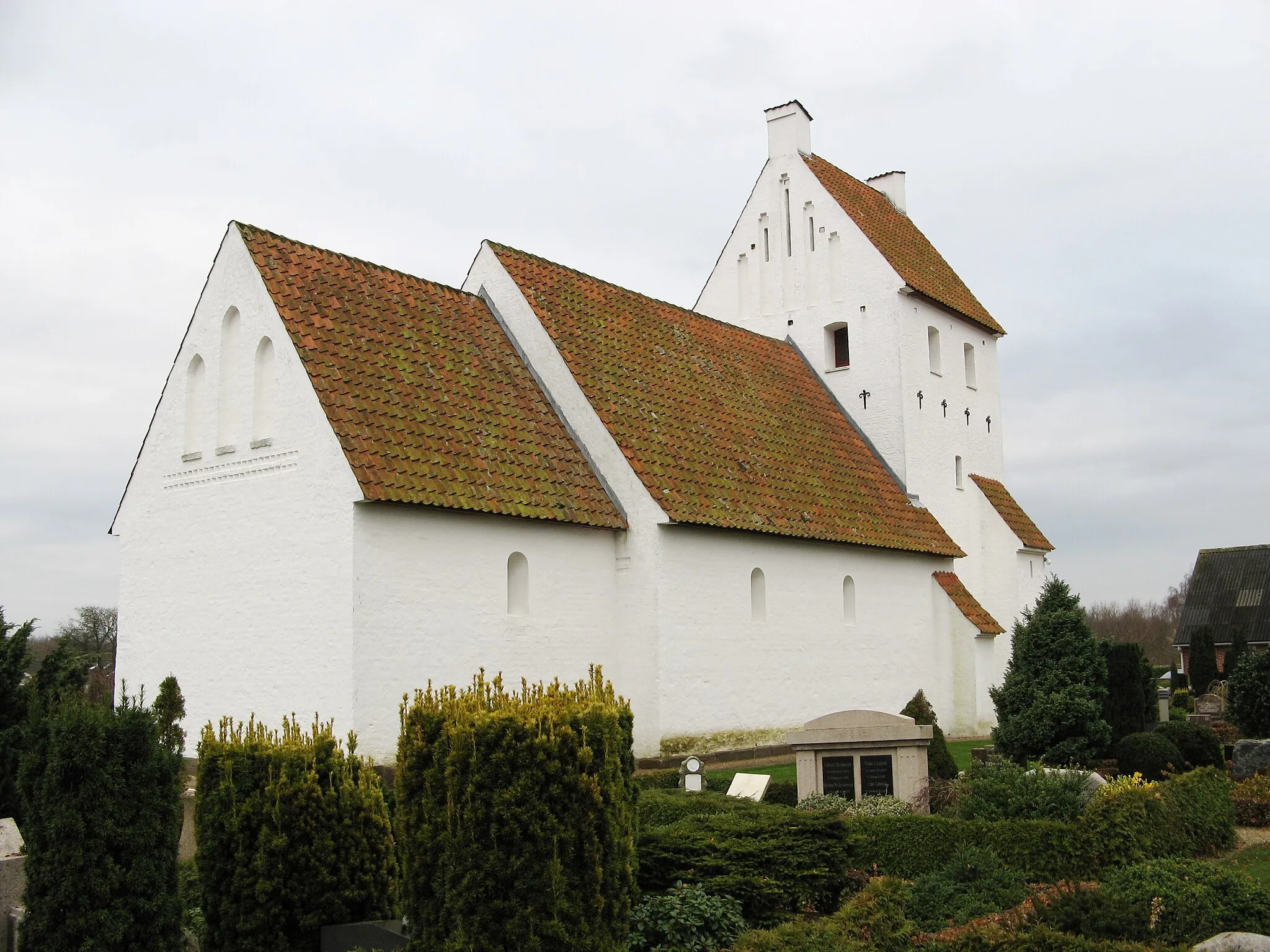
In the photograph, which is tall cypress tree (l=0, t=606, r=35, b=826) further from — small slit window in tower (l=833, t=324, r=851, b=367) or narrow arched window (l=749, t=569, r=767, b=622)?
small slit window in tower (l=833, t=324, r=851, b=367)

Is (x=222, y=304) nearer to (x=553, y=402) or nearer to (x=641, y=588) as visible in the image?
(x=553, y=402)

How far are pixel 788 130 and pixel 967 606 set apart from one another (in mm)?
11530

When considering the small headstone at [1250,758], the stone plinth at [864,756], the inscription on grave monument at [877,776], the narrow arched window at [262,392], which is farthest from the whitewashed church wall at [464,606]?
the small headstone at [1250,758]

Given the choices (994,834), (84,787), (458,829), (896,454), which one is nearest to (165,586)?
(84,787)

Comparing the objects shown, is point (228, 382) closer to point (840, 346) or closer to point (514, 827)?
point (514, 827)

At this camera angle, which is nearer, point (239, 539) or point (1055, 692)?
point (1055, 692)

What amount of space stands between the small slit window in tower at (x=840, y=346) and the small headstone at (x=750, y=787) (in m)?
14.1

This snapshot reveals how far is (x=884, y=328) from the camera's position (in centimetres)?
2394

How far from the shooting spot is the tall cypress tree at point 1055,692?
13.4 metres

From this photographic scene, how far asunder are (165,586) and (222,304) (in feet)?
12.9

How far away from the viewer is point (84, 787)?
23.4ft

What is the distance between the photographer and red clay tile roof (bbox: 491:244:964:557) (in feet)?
57.1

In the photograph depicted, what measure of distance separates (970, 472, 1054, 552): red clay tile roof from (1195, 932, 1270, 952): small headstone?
63.6 ft

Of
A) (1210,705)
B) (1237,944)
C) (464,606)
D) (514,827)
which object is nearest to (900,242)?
(1210,705)
